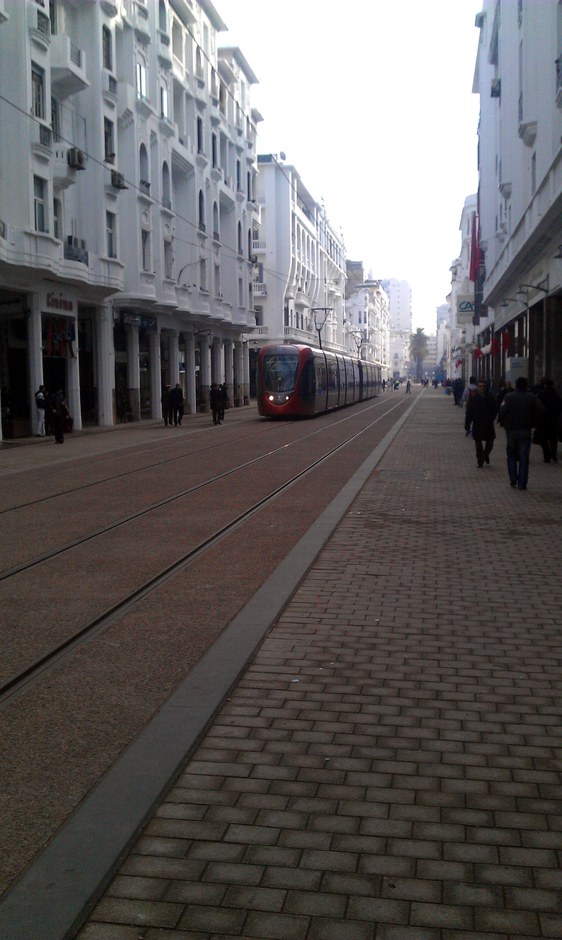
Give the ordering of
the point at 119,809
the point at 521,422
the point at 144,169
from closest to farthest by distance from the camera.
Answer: the point at 119,809
the point at 521,422
the point at 144,169

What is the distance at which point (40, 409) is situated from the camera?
99.0 ft

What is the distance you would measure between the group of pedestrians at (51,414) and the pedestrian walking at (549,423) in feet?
48.3

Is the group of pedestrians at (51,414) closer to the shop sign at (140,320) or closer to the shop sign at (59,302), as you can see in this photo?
the shop sign at (59,302)

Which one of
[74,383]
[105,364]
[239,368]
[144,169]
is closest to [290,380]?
[105,364]

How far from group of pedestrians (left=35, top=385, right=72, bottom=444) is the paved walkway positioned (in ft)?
70.1

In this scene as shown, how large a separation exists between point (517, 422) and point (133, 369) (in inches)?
1089

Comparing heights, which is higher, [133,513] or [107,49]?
[107,49]

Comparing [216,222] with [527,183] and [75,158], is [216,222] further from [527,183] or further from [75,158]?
[527,183]

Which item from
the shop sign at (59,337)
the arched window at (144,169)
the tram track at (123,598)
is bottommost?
the tram track at (123,598)

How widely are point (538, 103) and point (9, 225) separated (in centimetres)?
1557

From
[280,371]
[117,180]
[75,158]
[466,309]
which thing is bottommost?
[280,371]

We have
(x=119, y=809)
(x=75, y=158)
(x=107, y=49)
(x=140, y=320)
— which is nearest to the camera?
(x=119, y=809)

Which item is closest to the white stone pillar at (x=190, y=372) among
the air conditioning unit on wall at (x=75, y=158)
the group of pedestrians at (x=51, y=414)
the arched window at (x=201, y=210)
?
the arched window at (x=201, y=210)

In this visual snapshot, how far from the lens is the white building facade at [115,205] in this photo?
27.5 metres
